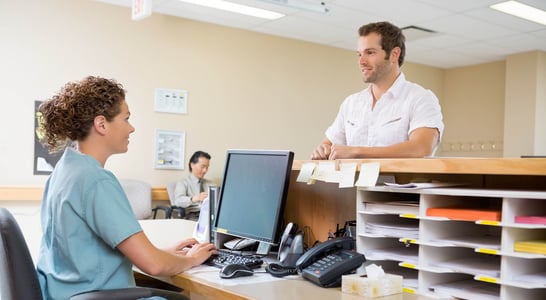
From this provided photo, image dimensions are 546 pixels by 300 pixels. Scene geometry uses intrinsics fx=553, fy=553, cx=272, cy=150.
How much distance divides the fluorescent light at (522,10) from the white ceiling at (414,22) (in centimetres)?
7

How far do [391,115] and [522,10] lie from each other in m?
3.53

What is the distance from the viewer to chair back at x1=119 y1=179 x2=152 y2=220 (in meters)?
5.18

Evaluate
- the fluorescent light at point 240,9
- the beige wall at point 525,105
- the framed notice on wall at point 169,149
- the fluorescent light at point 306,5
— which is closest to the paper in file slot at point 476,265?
the fluorescent light at point 306,5

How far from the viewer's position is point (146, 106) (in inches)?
215

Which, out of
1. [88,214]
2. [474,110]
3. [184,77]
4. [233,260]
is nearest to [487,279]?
[233,260]

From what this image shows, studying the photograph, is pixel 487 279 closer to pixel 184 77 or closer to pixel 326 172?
pixel 326 172

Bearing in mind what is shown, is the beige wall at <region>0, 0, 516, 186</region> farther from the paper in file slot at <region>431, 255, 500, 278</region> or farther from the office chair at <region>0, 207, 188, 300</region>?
the paper in file slot at <region>431, 255, 500, 278</region>

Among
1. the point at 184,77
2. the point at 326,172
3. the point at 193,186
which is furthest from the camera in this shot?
the point at 184,77

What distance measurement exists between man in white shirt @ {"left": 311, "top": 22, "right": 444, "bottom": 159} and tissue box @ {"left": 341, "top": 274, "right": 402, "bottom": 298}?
787 mm

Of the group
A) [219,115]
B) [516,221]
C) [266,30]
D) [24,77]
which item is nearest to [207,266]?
[516,221]

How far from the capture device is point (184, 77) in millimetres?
5707

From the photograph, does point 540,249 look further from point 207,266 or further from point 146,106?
point 146,106

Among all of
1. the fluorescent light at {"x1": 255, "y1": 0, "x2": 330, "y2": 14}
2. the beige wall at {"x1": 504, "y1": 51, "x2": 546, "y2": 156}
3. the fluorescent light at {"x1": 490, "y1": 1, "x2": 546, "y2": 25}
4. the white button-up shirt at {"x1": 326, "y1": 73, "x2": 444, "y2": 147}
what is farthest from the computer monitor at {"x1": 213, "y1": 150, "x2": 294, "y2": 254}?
the beige wall at {"x1": 504, "y1": 51, "x2": 546, "y2": 156}

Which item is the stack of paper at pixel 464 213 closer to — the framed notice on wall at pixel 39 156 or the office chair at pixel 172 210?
the office chair at pixel 172 210
